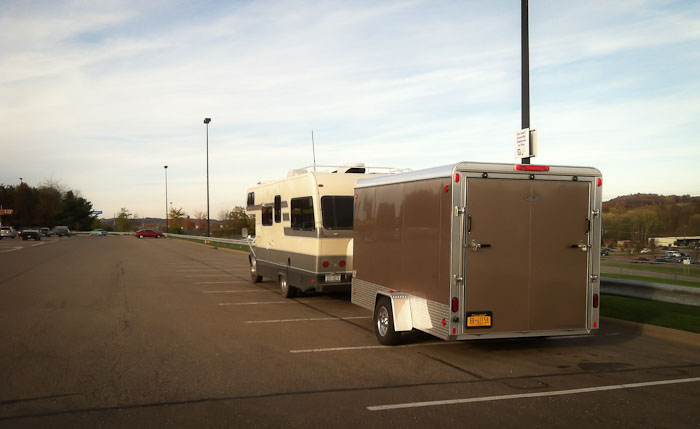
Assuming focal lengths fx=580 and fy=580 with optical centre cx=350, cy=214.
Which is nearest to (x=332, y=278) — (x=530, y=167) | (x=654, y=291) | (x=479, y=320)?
(x=479, y=320)

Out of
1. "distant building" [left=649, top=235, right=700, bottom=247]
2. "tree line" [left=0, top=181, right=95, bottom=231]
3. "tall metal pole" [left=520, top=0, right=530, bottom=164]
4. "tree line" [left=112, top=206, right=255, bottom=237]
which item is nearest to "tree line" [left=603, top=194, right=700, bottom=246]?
"distant building" [left=649, top=235, right=700, bottom=247]

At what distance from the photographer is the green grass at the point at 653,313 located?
9.70m

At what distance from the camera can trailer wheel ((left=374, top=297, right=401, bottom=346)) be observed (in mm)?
8656

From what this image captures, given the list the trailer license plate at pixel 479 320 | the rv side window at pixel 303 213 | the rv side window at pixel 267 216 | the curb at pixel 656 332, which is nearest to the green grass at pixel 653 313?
the curb at pixel 656 332

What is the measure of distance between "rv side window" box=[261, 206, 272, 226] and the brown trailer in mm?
7777

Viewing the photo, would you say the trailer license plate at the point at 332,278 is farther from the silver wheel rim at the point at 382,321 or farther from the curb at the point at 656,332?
the curb at the point at 656,332

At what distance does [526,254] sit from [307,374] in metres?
3.30

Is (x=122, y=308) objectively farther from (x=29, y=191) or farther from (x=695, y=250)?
(x=29, y=191)

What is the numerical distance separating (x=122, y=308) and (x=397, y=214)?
6.78 m

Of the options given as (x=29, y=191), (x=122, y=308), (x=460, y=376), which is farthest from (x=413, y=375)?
(x=29, y=191)

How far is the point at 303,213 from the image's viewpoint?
13.1 m

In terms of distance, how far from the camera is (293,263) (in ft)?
45.5

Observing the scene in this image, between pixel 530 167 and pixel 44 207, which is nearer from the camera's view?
pixel 530 167

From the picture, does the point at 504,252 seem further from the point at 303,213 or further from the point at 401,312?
the point at 303,213
